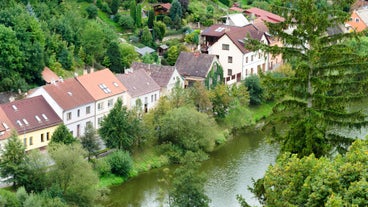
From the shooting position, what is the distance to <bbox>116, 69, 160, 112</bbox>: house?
4450cm

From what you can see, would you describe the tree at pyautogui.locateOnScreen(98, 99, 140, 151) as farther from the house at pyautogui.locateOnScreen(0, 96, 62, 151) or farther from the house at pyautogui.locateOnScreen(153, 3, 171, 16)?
the house at pyautogui.locateOnScreen(153, 3, 171, 16)

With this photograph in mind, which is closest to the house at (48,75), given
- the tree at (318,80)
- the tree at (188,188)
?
the tree at (188,188)

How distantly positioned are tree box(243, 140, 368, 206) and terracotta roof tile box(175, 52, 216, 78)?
3137cm

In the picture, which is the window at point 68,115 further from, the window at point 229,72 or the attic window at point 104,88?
the window at point 229,72

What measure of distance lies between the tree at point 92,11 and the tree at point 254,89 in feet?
49.1

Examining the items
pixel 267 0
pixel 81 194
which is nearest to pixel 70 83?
pixel 81 194

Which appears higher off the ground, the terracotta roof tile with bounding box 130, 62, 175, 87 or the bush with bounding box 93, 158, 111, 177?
the terracotta roof tile with bounding box 130, 62, 175, 87

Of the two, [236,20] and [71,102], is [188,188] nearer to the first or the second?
[71,102]

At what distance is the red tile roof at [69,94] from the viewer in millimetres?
40312

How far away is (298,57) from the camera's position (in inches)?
890

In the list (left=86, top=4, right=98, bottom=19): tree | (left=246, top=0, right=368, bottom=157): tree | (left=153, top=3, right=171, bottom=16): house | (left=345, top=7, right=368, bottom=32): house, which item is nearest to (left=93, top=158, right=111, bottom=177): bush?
(left=246, top=0, right=368, bottom=157): tree

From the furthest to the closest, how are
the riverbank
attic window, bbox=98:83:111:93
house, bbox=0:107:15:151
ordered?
attic window, bbox=98:83:111:93 < the riverbank < house, bbox=0:107:15:151

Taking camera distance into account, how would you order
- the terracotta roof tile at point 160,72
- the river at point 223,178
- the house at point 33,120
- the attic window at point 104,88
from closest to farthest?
the river at point 223,178 → the house at point 33,120 → the attic window at point 104,88 → the terracotta roof tile at point 160,72

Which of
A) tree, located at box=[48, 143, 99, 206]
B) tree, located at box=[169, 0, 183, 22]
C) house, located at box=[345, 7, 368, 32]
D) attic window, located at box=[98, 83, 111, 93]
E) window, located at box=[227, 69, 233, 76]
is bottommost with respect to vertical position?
tree, located at box=[48, 143, 99, 206]
